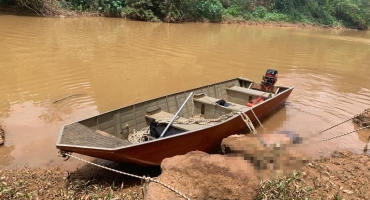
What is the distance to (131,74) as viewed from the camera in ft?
33.2

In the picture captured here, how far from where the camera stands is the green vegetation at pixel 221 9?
21.3 m

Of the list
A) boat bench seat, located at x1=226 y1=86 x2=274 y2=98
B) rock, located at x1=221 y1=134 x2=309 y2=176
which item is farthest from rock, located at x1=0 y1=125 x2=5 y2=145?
boat bench seat, located at x1=226 y1=86 x2=274 y2=98

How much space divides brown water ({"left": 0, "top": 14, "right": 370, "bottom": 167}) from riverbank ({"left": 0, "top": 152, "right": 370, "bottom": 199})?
1.35 feet

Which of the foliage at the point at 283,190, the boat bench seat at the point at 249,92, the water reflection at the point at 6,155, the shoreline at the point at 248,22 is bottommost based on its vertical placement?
the water reflection at the point at 6,155

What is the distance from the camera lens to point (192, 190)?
327 cm

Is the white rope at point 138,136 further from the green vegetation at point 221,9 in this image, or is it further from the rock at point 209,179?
the green vegetation at point 221,9

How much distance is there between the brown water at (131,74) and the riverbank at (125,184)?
0.41 m

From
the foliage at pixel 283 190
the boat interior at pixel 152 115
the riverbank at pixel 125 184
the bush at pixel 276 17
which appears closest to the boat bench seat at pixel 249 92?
the boat interior at pixel 152 115

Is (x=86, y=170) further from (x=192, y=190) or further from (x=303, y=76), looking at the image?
(x=303, y=76)

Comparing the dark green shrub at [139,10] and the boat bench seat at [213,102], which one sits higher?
the dark green shrub at [139,10]

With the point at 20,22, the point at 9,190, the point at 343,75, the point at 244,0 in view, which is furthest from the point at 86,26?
the point at 244,0

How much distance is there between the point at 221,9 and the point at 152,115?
885 inches

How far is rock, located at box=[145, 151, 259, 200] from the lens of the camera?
3.21 meters

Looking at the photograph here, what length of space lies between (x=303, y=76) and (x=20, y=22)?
580 inches
